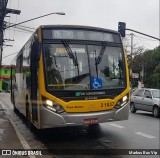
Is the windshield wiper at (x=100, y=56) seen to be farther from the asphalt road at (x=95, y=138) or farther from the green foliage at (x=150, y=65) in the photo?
the green foliage at (x=150, y=65)

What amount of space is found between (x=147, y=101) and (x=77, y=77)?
1120 centimetres

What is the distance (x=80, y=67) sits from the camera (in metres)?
9.75


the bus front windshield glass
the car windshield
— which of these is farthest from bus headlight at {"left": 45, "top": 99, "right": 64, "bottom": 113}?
the car windshield

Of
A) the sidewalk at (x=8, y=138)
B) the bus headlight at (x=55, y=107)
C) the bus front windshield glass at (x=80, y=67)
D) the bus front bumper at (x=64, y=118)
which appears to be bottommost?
the sidewalk at (x=8, y=138)

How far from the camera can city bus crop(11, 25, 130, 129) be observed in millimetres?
9430

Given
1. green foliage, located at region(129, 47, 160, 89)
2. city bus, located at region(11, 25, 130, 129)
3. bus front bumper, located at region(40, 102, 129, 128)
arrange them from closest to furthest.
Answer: bus front bumper, located at region(40, 102, 129, 128), city bus, located at region(11, 25, 130, 129), green foliage, located at region(129, 47, 160, 89)

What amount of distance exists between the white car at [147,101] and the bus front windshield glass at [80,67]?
31.2 ft

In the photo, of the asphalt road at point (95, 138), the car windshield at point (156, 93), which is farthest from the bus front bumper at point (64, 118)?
the car windshield at point (156, 93)

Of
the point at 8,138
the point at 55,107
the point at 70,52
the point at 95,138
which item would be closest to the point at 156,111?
the point at 95,138

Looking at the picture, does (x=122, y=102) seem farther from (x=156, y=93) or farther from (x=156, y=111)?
(x=156, y=93)

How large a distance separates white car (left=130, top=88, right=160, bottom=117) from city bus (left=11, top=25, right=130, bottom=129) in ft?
30.5

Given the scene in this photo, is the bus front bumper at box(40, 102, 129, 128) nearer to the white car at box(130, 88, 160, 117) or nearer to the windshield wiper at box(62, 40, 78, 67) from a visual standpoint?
the windshield wiper at box(62, 40, 78, 67)

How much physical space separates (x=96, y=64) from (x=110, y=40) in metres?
1.03

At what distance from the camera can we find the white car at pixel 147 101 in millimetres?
19359
